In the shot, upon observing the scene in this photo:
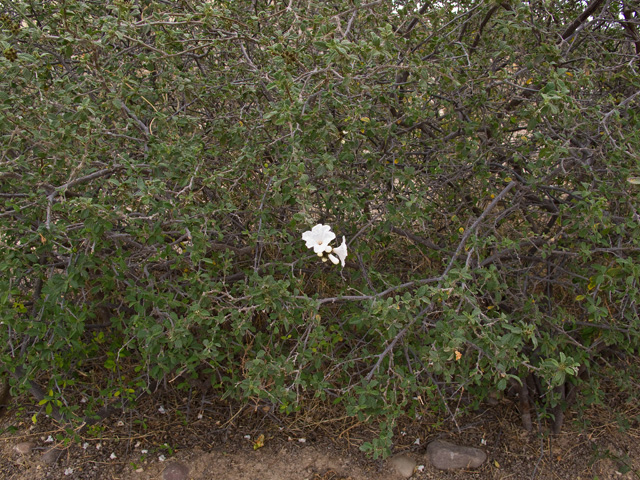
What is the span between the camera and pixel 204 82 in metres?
2.55

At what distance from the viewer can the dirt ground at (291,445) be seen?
2.90 metres

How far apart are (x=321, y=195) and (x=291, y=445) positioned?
54.1 inches

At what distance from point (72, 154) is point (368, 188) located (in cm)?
122

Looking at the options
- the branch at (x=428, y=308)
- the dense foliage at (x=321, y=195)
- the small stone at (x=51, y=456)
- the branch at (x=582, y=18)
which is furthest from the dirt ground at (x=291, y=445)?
the branch at (x=582, y=18)

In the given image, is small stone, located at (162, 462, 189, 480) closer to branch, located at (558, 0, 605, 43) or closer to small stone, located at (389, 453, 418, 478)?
small stone, located at (389, 453, 418, 478)

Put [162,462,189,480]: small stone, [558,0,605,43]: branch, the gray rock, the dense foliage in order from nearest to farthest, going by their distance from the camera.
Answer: the dense foliage
[558,0,605,43]: branch
[162,462,189,480]: small stone
the gray rock

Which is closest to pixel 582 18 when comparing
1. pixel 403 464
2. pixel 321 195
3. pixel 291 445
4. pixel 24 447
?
pixel 321 195

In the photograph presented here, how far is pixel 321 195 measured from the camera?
2.59m

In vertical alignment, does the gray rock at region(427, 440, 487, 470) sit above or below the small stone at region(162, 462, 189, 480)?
above

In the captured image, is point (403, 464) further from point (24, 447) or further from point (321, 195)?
point (24, 447)

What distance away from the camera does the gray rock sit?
2.94m

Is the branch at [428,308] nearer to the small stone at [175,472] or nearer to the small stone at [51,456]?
the small stone at [175,472]

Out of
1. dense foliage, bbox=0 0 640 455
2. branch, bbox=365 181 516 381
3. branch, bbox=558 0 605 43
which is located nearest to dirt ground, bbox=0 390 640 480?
dense foliage, bbox=0 0 640 455

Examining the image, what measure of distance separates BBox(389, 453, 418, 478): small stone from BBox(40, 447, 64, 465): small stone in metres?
1.72
